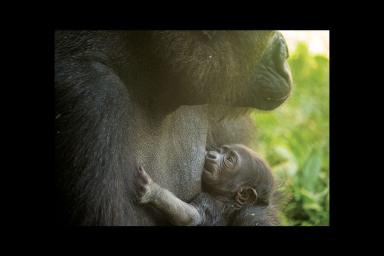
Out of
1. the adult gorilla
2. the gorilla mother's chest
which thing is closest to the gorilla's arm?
the adult gorilla

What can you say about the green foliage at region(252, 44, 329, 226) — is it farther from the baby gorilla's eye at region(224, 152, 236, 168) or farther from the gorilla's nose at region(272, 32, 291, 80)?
the gorilla's nose at region(272, 32, 291, 80)

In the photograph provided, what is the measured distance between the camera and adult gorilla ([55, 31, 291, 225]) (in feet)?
8.57

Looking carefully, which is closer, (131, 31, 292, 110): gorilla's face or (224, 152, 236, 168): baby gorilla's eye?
(131, 31, 292, 110): gorilla's face

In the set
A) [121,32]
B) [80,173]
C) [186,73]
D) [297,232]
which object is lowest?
[297,232]

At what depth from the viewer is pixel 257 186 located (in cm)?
325

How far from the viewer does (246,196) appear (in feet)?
10.5

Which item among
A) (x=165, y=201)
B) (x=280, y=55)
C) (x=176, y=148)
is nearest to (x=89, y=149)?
(x=165, y=201)

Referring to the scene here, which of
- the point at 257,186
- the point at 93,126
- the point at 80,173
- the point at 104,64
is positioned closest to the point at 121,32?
the point at 104,64

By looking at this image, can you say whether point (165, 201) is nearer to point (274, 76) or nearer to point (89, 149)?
point (89, 149)

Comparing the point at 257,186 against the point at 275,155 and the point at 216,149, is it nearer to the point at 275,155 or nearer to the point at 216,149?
the point at 216,149

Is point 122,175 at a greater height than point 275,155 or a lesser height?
lesser

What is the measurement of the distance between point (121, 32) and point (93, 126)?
0.46m

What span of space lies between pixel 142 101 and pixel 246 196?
72 centimetres

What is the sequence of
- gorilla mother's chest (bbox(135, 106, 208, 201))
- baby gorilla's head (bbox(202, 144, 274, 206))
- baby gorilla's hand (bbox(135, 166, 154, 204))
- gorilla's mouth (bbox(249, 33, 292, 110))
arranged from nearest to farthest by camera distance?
baby gorilla's hand (bbox(135, 166, 154, 204)) < gorilla mother's chest (bbox(135, 106, 208, 201)) < gorilla's mouth (bbox(249, 33, 292, 110)) < baby gorilla's head (bbox(202, 144, 274, 206))
